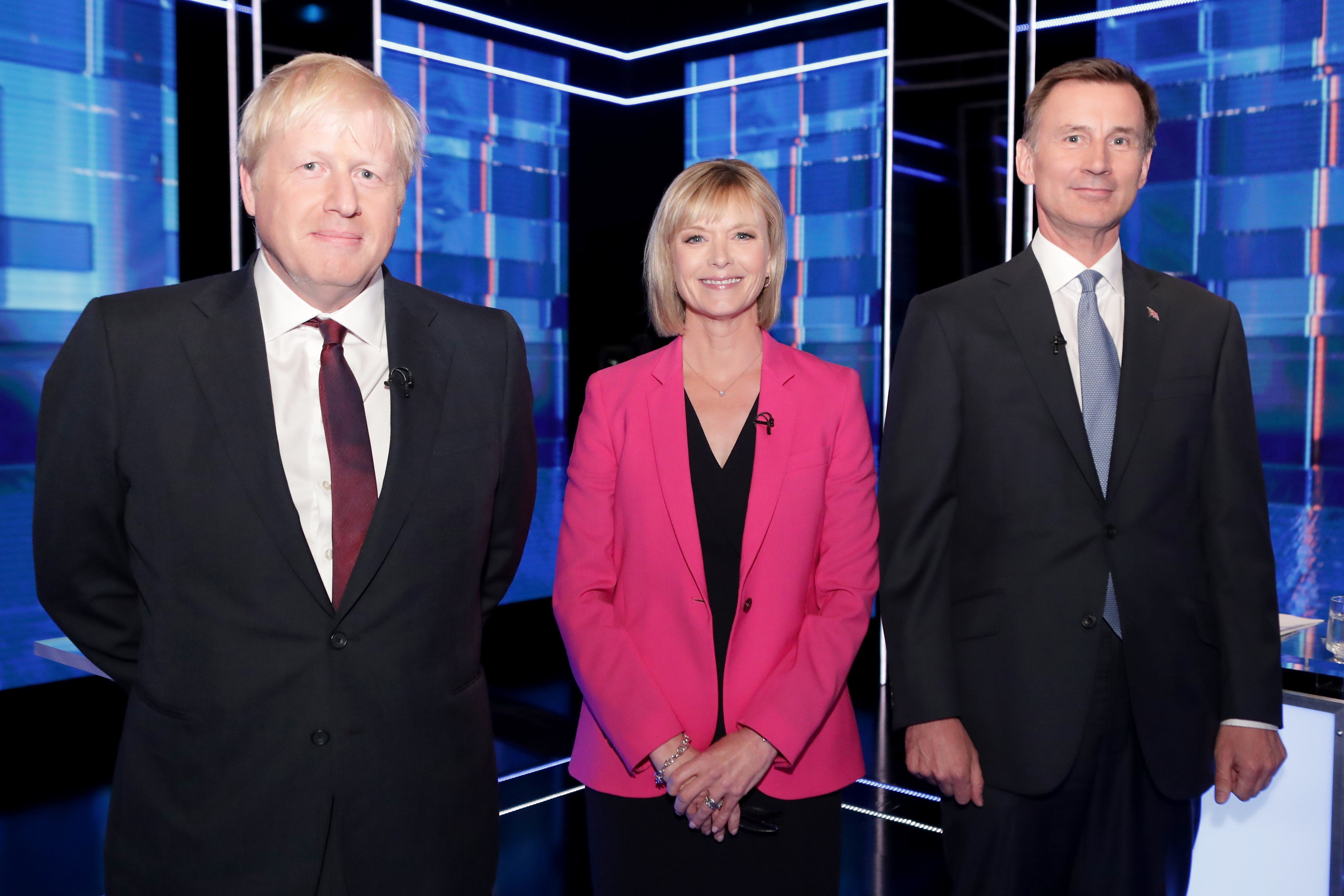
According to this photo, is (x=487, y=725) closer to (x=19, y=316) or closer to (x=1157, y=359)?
(x=1157, y=359)

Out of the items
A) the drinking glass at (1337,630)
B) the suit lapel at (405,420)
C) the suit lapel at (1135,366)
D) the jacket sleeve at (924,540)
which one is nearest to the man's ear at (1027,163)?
the suit lapel at (1135,366)

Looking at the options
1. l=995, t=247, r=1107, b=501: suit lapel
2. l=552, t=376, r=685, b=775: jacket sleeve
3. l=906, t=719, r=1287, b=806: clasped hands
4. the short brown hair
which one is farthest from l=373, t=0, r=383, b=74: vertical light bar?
l=906, t=719, r=1287, b=806: clasped hands

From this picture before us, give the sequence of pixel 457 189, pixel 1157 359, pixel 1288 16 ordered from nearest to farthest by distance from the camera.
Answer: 1. pixel 1157 359
2. pixel 1288 16
3. pixel 457 189

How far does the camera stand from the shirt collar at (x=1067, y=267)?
196 cm

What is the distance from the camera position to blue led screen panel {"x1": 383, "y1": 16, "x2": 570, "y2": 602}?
5480mm

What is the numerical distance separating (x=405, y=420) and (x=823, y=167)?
443 cm

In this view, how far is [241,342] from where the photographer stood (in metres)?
1.57

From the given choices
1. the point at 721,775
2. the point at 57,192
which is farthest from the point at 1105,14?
the point at 57,192

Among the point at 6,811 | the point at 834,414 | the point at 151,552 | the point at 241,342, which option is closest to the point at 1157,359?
the point at 834,414

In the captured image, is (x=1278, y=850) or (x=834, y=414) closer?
(x=834, y=414)

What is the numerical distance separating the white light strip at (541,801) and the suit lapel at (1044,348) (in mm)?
2801

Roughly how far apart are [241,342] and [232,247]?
250 centimetres

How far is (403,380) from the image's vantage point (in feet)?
5.37

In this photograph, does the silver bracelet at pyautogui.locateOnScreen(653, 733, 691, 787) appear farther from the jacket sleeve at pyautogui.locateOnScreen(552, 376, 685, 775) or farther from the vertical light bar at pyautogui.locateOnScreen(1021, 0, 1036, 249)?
the vertical light bar at pyautogui.locateOnScreen(1021, 0, 1036, 249)
